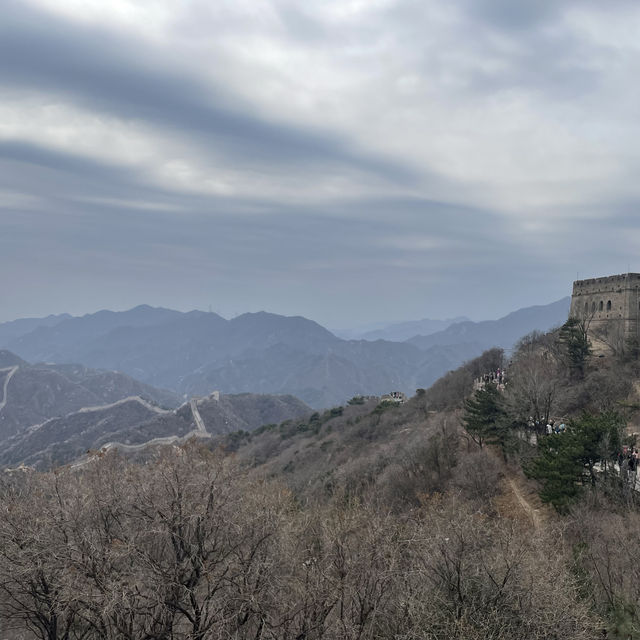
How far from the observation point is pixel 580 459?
950 inches

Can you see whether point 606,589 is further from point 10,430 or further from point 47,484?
point 10,430

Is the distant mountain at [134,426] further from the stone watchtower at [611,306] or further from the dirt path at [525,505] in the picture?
the dirt path at [525,505]

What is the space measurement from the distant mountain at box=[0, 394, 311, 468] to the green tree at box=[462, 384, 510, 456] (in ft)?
302

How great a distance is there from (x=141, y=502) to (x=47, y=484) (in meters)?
6.30

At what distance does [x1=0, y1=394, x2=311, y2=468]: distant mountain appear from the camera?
A: 132 metres

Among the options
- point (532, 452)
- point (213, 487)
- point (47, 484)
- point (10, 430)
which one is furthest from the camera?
point (10, 430)

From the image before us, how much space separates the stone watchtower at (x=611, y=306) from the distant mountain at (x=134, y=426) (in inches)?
3307

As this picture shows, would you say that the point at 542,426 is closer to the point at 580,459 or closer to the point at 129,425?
the point at 580,459

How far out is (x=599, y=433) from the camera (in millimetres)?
23703

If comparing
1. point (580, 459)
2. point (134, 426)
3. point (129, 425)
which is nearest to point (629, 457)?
point (580, 459)

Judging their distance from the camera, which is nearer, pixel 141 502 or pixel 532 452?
pixel 141 502

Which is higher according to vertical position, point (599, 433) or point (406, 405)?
point (599, 433)

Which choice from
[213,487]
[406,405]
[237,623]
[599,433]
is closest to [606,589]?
[599,433]

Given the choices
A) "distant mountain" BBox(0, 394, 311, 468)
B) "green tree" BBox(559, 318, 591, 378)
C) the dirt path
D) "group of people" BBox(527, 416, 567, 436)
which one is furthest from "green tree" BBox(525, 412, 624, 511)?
"distant mountain" BBox(0, 394, 311, 468)
